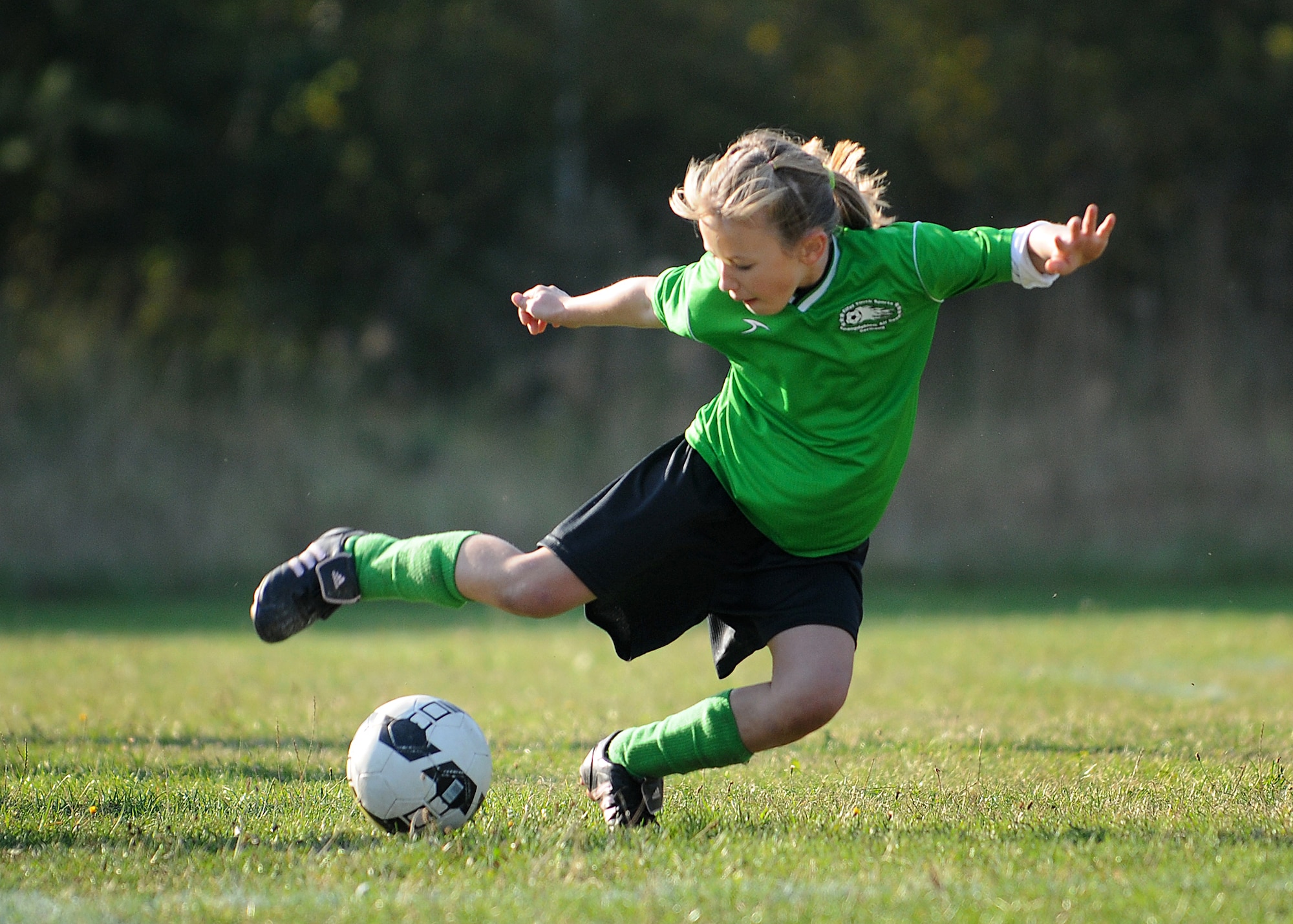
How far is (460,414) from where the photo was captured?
1650 cm

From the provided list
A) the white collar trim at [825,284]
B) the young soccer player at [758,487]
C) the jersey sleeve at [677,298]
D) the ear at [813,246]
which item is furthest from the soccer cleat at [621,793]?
the ear at [813,246]

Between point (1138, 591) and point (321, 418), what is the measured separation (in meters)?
9.14

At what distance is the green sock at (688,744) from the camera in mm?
3623

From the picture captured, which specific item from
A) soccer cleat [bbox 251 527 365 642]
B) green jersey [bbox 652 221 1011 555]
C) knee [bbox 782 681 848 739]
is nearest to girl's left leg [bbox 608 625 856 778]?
Answer: knee [bbox 782 681 848 739]

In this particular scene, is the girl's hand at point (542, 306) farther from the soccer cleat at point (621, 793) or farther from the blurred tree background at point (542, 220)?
the blurred tree background at point (542, 220)

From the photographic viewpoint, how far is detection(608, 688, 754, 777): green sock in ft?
11.9

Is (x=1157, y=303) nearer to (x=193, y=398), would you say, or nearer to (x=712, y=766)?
(x=193, y=398)

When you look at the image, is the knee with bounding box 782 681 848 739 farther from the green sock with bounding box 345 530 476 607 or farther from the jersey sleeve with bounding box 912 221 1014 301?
the jersey sleeve with bounding box 912 221 1014 301

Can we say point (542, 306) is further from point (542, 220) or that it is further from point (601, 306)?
point (542, 220)

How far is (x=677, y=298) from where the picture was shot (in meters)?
3.86

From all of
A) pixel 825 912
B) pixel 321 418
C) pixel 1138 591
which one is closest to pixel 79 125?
pixel 321 418

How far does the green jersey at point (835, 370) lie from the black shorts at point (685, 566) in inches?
2.6

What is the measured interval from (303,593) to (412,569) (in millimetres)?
325

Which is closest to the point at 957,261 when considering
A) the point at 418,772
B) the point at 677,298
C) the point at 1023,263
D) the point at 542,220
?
the point at 1023,263
